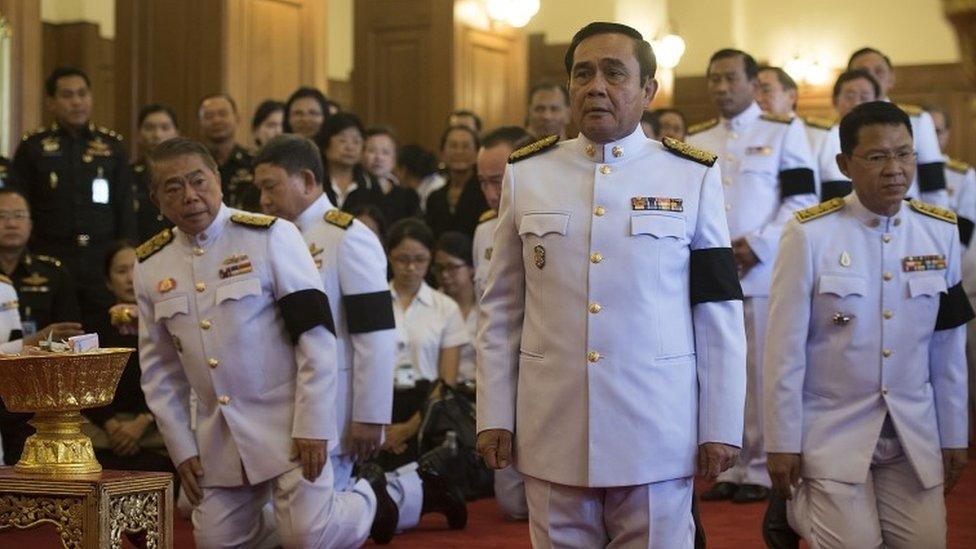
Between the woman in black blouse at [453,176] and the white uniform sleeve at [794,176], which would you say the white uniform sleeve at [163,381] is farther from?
the woman in black blouse at [453,176]

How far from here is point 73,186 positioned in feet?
25.0

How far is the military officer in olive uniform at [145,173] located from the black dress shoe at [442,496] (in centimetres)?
279

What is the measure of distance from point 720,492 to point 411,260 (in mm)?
1769

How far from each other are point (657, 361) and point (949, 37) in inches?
585

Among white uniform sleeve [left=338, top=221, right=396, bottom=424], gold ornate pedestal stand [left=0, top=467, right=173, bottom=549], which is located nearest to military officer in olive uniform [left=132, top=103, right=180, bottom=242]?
white uniform sleeve [left=338, top=221, right=396, bottom=424]

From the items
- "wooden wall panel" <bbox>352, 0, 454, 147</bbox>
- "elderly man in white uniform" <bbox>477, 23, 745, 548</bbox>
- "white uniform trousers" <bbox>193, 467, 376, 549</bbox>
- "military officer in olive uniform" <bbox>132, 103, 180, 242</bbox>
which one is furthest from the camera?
"wooden wall panel" <bbox>352, 0, 454, 147</bbox>

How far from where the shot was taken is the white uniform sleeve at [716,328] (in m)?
3.34

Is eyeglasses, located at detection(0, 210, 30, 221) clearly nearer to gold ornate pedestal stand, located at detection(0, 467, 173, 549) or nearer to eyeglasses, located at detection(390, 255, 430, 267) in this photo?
eyeglasses, located at detection(390, 255, 430, 267)

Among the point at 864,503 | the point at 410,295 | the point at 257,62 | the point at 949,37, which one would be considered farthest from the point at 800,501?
the point at 949,37

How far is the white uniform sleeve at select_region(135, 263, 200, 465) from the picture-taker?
4762 mm

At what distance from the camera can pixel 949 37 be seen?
17.1 meters

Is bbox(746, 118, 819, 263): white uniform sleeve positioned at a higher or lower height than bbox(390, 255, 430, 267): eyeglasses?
higher

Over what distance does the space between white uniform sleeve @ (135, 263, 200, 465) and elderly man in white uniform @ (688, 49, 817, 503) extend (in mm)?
2410

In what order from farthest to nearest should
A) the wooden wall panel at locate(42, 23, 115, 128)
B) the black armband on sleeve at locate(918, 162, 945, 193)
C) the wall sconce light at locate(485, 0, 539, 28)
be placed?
the wooden wall panel at locate(42, 23, 115, 128) < the wall sconce light at locate(485, 0, 539, 28) < the black armband on sleeve at locate(918, 162, 945, 193)
